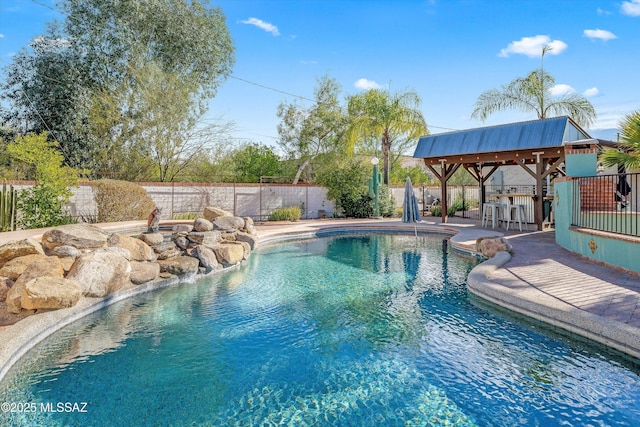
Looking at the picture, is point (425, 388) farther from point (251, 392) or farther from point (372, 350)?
point (251, 392)

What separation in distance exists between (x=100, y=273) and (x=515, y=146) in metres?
12.2

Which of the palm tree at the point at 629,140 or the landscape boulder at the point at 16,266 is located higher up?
the palm tree at the point at 629,140

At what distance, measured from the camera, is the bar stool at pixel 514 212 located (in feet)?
40.4

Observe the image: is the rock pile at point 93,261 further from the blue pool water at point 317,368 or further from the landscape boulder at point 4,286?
the blue pool water at point 317,368

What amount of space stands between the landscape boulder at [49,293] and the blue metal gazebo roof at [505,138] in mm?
11651

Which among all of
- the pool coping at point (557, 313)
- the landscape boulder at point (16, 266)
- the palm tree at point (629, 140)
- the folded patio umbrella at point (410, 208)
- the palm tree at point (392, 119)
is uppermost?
the palm tree at point (392, 119)

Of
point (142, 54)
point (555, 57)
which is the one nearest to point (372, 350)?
point (142, 54)

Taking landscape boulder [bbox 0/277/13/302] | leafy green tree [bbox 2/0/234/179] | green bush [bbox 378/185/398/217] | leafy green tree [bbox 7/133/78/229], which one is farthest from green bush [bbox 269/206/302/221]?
landscape boulder [bbox 0/277/13/302]

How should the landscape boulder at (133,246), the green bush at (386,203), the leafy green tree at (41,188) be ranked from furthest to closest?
the green bush at (386,203) < the leafy green tree at (41,188) < the landscape boulder at (133,246)

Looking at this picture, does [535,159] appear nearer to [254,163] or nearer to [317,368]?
[317,368]

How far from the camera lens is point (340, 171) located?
18.4m

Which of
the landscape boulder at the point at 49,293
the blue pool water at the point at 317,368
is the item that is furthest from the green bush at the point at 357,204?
the landscape boulder at the point at 49,293

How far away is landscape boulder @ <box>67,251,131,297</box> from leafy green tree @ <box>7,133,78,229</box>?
775cm

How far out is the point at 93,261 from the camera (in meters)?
5.88
